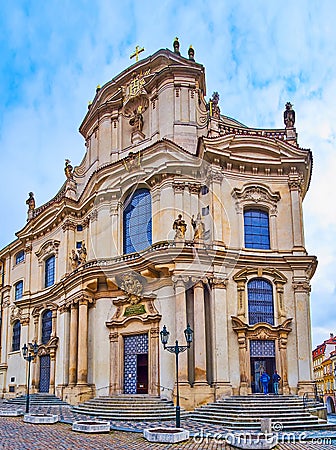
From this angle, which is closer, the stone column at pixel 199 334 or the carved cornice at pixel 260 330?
the stone column at pixel 199 334

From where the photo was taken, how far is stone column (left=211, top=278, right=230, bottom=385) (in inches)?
1115

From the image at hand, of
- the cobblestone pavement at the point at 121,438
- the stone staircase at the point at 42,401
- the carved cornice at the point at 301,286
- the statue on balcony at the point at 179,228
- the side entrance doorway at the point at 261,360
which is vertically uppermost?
the statue on balcony at the point at 179,228

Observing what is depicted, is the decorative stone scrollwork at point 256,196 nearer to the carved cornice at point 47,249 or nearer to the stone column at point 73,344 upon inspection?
the stone column at point 73,344

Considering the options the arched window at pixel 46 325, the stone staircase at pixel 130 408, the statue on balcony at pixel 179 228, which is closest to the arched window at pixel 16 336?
the arched window at pixel 46 325

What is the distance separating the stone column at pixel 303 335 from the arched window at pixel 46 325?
63.8 ft

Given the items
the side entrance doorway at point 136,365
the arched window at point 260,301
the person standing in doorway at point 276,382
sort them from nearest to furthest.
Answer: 1. the person standing in doorway at point 276,382
2. the arched window at point 260,301
3. the side entrance doorway at point 136,365

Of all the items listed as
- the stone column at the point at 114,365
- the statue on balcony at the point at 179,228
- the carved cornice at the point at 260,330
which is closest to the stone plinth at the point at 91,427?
the stone column at the point at 114,365

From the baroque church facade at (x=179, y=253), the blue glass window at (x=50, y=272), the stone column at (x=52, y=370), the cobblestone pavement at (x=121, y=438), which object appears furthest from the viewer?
the blue glass window at (x=50, y=272)

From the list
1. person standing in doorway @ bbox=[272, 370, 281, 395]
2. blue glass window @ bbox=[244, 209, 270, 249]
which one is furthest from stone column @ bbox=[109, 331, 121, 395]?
blue glass window @ bbox=[244, 209, 270, 249]

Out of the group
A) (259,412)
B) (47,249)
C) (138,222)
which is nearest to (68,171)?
(47,249)

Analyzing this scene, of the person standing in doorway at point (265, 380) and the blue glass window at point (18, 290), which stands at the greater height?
the blue glass window at point (18, 290)

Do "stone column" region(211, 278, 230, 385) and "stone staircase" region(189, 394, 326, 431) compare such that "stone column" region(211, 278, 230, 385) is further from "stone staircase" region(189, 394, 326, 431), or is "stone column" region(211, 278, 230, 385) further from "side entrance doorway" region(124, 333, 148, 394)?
"side entrance doorway" region(124, 333, 148, 394)

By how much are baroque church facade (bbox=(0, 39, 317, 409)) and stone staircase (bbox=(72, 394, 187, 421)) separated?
113 centimetres

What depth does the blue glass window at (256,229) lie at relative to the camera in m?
31.9
